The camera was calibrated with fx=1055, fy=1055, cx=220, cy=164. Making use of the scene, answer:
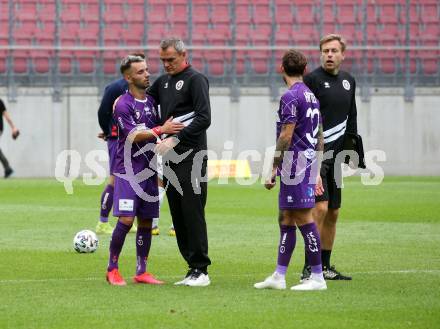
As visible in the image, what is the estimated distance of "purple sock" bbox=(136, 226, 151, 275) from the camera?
8.76m

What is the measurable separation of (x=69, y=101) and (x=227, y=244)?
51.3ft

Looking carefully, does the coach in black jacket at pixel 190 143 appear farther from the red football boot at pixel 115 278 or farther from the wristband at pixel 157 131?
the red football boot at pixel 115 278

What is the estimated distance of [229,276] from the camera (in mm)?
9203

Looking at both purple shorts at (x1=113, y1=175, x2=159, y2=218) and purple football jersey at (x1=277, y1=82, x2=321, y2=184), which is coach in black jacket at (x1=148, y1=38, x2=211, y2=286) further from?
purple football jersey at (x1=277, y1=82, x2=321, y2=184)

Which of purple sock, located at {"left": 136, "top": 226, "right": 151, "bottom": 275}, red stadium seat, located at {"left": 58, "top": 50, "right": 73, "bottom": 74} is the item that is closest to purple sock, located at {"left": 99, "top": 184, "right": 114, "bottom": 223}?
purple sock, located at {"left": 136, "top": 226, "right": 151, "bottom": 275}

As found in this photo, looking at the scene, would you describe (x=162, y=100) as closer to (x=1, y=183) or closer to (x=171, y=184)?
(x=171, y=184)

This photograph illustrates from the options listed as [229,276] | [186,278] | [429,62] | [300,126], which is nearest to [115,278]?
[186,278]

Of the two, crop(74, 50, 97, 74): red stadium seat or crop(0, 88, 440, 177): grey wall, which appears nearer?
crop(0, 88, 440, 177): grey wall

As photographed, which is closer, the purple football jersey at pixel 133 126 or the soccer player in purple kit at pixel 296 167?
the soccer player in purple kit at pixel 296 167

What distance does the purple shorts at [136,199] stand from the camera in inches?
340

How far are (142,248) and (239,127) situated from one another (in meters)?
18.6

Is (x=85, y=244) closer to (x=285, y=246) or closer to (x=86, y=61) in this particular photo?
(x=285, y=246)

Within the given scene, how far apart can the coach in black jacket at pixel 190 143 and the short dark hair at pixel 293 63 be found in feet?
2.27

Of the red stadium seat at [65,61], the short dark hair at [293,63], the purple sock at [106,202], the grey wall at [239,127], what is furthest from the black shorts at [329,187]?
the red stadium seat at [65,61]
